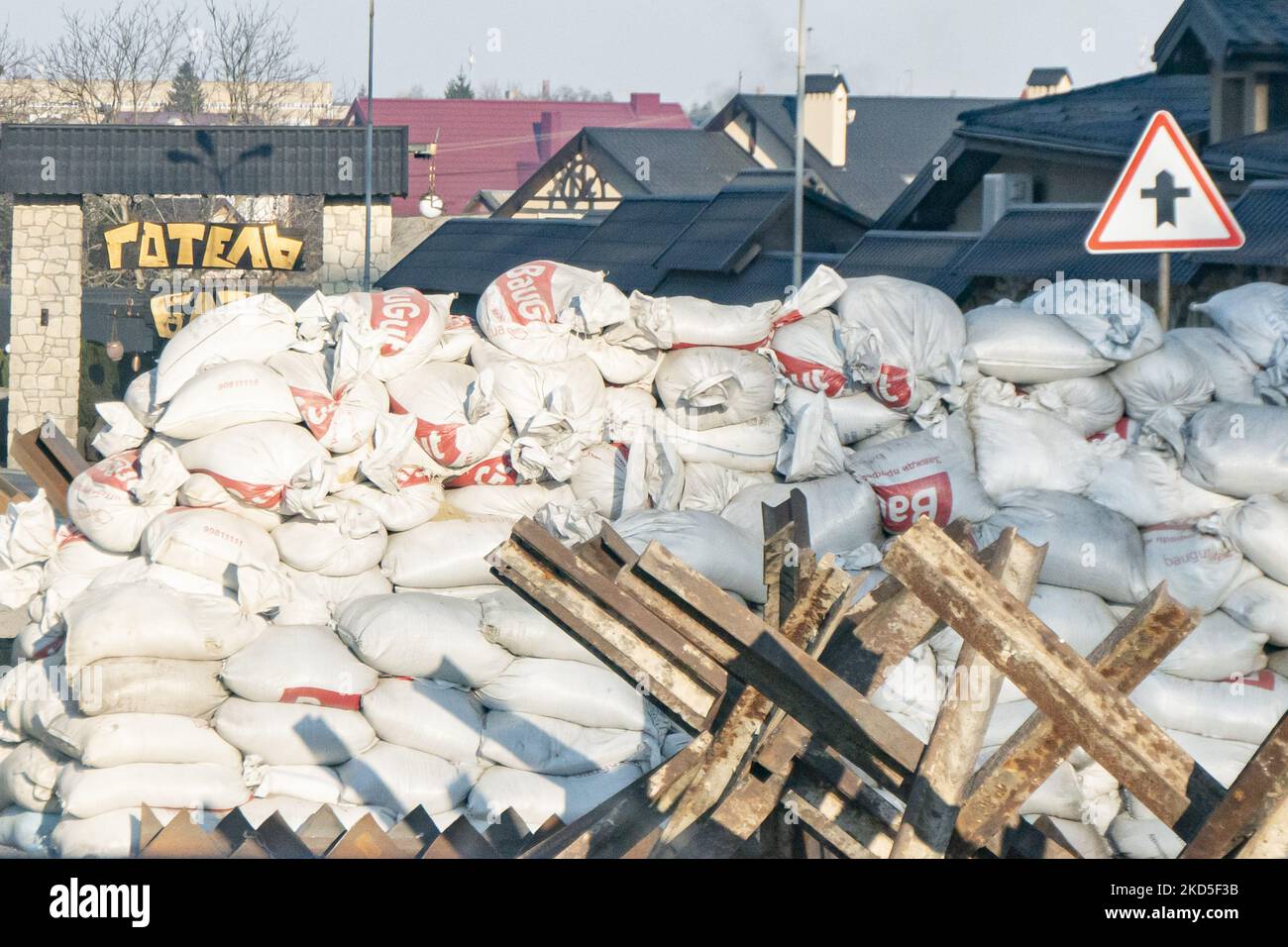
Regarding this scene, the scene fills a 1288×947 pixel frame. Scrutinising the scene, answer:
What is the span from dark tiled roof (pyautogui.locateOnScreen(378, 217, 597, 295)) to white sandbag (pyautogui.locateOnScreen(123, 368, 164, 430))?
39.7 feet

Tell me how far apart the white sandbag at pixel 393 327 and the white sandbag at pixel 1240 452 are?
8.77 feet

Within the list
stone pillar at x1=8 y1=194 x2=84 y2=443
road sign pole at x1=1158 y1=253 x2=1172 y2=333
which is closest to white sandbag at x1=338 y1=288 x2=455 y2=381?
road sign pole at x1=1158 y1=253 x2=1172 y2=333

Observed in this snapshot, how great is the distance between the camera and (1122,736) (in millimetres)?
1894

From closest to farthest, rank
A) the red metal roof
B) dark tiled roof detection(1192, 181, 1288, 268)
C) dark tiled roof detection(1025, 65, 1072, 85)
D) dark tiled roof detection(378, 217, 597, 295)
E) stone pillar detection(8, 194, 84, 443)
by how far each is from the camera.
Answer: dark tiled roof detection(1192, 181, 1288, 268)
stone pillar detection(8, 194, 84, 443)
dark tiled roof detection(378, 217, 597, 295)
dark tiled roof detection(1025, 65, 1072, 85)
the red metal roof

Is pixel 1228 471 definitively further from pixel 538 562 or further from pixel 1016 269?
pixel 1016 269

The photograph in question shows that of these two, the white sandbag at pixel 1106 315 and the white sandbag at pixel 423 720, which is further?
the white sandbag at pixel 1106 315

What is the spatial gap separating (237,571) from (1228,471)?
3222 millimetres

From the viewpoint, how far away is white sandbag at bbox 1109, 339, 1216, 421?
5.15 meters

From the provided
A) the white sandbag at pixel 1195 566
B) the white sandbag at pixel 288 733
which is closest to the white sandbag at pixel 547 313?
the white sandbag at pixel 288 733

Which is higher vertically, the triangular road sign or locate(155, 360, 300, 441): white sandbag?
the triangular road sign

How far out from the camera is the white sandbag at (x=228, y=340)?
17.1 ft

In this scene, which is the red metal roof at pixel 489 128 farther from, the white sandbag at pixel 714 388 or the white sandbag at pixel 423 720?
the white sandbag at pixel 423 720

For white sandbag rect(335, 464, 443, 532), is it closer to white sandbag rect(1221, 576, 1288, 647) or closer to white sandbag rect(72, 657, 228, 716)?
white sandbag rect(72, 657, 228, 716)

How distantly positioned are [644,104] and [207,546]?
5183cm
